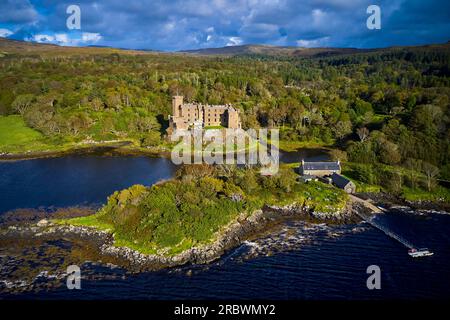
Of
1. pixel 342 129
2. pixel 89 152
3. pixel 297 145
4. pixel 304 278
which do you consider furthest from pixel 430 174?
pixel 89 152

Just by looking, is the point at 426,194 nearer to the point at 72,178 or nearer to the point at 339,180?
the point at 339,180

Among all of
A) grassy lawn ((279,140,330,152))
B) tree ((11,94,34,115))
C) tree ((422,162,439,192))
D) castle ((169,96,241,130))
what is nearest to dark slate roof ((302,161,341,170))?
tree ((422,162,439,192))

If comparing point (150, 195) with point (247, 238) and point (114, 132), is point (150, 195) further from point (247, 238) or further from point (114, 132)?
point (114, 132)

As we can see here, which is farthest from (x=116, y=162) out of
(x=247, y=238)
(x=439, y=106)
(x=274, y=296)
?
(x=439, y=106)

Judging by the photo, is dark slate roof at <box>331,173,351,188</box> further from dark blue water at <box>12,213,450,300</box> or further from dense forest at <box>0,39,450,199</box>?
dark blue water at <box>12,213,450,300</box>

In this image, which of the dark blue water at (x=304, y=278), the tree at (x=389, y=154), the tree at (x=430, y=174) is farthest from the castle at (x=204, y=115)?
the dark blue water at (x=304, y=278)

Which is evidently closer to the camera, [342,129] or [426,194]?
[426,194]

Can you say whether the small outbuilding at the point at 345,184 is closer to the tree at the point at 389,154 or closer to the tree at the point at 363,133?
the tree at the point at 389,154
